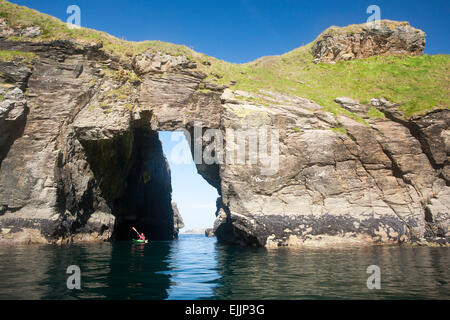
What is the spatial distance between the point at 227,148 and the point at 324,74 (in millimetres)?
15093

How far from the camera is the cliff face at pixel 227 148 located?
22.2 meters

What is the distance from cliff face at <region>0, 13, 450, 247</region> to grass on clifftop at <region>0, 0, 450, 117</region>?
115 centimetres

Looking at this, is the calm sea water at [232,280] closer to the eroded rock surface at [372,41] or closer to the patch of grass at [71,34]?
the patch of grass at [71,34]

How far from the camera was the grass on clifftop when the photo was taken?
85.5ft

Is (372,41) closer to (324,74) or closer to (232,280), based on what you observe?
(324,74)

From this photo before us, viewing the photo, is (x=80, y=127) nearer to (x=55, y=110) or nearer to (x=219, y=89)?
(x=55, y=110)

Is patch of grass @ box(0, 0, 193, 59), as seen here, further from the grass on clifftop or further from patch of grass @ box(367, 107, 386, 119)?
patch of grass @ box(367, 107, 386, 119)

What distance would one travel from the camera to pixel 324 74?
31.5 metres

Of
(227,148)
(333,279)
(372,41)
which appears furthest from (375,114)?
(333,279)

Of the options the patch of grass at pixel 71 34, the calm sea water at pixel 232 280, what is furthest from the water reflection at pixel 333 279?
the patch of grass at pixel 71 34

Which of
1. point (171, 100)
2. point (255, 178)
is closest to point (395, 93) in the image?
point (255, 178)

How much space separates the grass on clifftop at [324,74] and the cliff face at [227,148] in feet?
3.77

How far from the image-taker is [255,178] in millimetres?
23250

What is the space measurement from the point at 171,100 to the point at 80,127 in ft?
27.6
